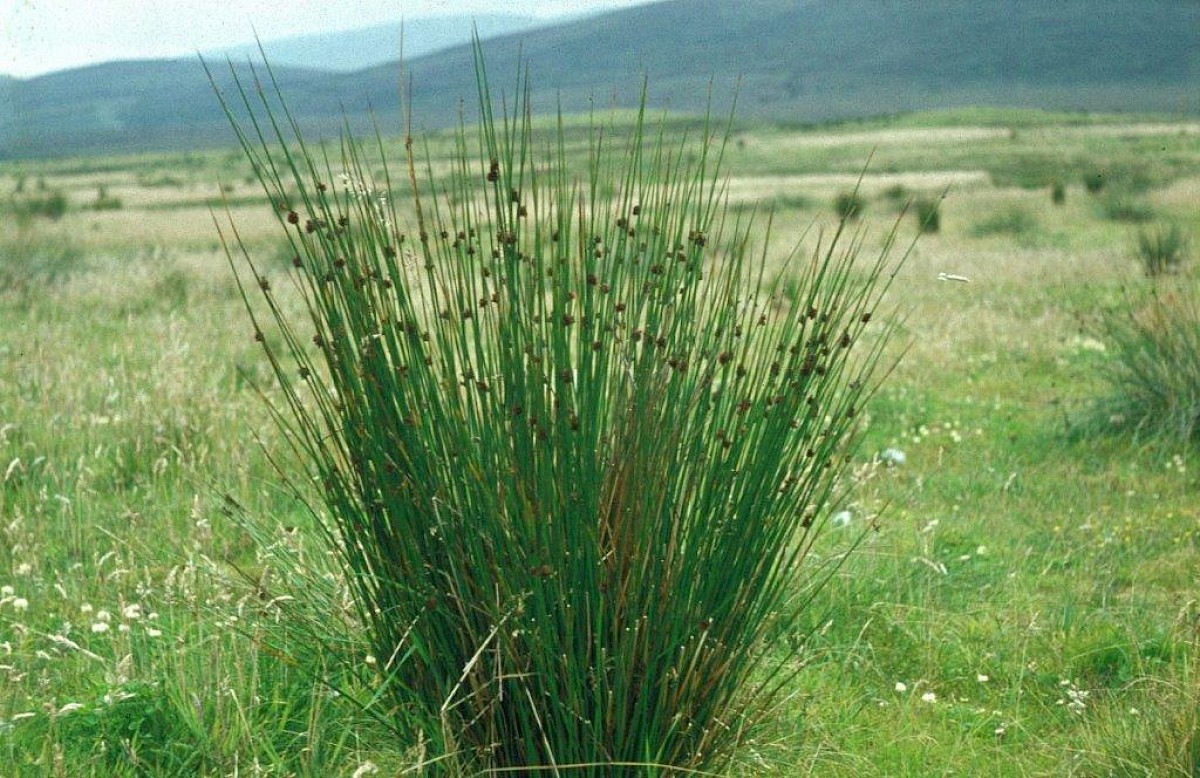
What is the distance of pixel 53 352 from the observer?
25.7ft

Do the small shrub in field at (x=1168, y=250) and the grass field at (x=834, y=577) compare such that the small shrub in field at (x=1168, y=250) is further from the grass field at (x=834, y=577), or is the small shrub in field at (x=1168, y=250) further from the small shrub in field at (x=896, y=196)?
the small shrub in field at (x=896, y=196)

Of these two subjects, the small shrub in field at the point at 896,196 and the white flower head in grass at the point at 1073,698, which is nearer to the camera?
the white flower head in grass at the point at 1073,698

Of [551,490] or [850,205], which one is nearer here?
[850,205]

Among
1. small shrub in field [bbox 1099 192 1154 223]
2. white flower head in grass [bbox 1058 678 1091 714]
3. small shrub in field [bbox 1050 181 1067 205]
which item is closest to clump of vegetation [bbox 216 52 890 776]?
white flower head in grass [bbox 1058 678 1091 714]

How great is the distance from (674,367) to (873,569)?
6.69 ft

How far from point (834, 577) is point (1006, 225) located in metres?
18.4

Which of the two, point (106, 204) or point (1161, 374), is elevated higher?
point (1161, 374)

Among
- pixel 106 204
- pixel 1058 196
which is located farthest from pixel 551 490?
pixel 106 204

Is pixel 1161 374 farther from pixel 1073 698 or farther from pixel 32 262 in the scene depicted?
pixel 32 262

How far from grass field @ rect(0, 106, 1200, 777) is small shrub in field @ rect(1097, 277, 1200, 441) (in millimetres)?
137

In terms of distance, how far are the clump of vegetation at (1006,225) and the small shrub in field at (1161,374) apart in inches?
565

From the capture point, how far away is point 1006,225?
21.3m

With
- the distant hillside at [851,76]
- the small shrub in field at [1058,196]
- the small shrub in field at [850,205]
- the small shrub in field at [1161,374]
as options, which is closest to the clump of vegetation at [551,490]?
the small shrub in field at [850,205]

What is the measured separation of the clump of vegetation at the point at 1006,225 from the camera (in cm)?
2100
